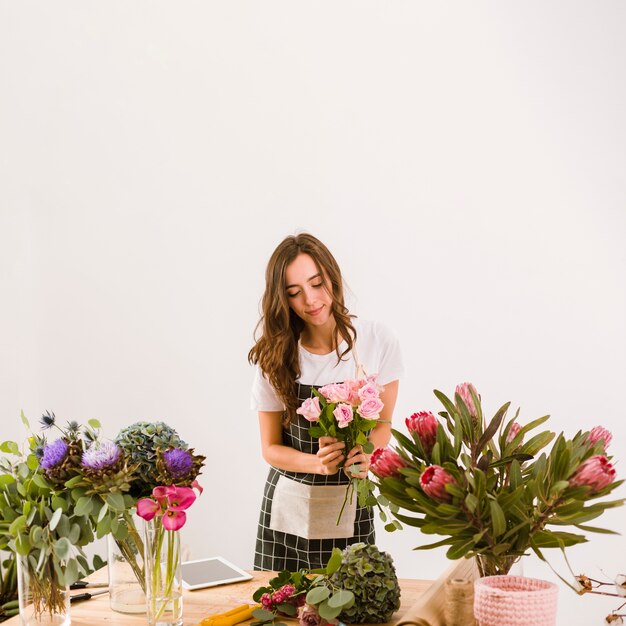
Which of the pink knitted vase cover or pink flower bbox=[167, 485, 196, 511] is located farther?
pink flower bbox=[167, 485, 196, 511]

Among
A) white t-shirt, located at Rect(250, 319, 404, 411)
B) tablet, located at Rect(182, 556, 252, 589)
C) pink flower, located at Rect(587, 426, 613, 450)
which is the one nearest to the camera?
pink flower, located at Rect(587, 426, 613, 450)

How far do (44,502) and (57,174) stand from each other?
2.99 metres

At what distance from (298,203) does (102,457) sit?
2.56 m

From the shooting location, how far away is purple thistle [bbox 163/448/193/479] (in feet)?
5.53

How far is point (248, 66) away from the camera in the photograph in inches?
162

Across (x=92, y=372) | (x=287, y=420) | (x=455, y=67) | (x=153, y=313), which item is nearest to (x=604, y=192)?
(x=455, y=67)

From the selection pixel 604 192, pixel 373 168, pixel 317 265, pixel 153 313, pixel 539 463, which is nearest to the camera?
pixel 539 463

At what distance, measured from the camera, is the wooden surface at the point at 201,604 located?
182 cm

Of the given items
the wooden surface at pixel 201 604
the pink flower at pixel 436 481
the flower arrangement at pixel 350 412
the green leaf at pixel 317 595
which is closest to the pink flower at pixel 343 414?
the flower arrangement at pixel 350 412

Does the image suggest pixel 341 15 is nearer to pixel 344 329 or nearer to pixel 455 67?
pixel 455 67

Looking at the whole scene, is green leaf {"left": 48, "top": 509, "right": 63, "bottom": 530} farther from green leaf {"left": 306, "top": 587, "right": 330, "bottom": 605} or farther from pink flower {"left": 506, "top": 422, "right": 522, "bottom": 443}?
pink flower {"left": 506, "top": 422, "right": 522, "bottom": 443}

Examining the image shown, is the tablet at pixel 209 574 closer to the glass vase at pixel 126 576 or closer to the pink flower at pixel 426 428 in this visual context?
the glass vase at pixel 126 576

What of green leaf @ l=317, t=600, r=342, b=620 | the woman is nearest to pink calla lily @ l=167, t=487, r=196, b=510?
green leaf @ l=317, t=600, r=342, b=620

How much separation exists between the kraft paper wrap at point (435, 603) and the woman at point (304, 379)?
1.00 m
